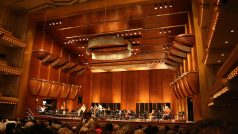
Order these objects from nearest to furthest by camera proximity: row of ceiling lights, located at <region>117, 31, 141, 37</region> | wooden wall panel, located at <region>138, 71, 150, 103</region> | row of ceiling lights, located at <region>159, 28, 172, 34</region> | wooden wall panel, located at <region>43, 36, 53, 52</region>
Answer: row of ceiling lights, located at <region>159, 28, 172, 34</region>, row of ceiling lights, located at <region>117, 31, 141, 37</region>, wooden wall panel, located at <region>43, 36, 53, 52</region>, wooden wall panel, located at <region>138, 71, 150, 103</region>

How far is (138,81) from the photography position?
18.5 metres

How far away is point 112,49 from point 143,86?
5965 mm

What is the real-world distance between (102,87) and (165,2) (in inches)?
450

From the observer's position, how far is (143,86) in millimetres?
18219

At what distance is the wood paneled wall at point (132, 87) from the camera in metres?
17.7

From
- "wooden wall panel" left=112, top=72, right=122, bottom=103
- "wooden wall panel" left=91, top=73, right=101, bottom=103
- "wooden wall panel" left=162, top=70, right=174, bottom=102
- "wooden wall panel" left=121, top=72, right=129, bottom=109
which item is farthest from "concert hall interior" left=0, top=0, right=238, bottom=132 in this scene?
"wooden wall panel" left=112, top=72, right=122, bottom=103

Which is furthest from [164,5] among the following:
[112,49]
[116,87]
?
[116,87]

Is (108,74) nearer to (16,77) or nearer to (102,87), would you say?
(102,87)

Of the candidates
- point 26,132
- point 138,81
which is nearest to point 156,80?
point 138,81

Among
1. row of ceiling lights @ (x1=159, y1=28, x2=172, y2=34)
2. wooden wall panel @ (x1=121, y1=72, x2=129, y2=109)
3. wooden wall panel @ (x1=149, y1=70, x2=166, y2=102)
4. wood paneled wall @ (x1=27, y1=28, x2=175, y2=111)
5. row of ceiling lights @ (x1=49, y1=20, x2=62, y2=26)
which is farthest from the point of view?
wooden wall panel @ (x1=121, y1=72, x2=129, y2=109)

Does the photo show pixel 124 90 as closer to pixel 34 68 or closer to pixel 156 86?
pixel 156 86

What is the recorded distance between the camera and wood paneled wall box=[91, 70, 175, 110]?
1769 centimetres

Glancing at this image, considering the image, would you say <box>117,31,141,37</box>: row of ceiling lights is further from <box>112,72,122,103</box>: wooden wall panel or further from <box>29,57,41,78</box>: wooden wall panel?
<box>112,72,122,103</box>: wooden wall panel

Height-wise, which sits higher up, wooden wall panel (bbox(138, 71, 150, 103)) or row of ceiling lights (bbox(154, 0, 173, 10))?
row of ceiling lights (bbox(154, 0, 173, 10))
